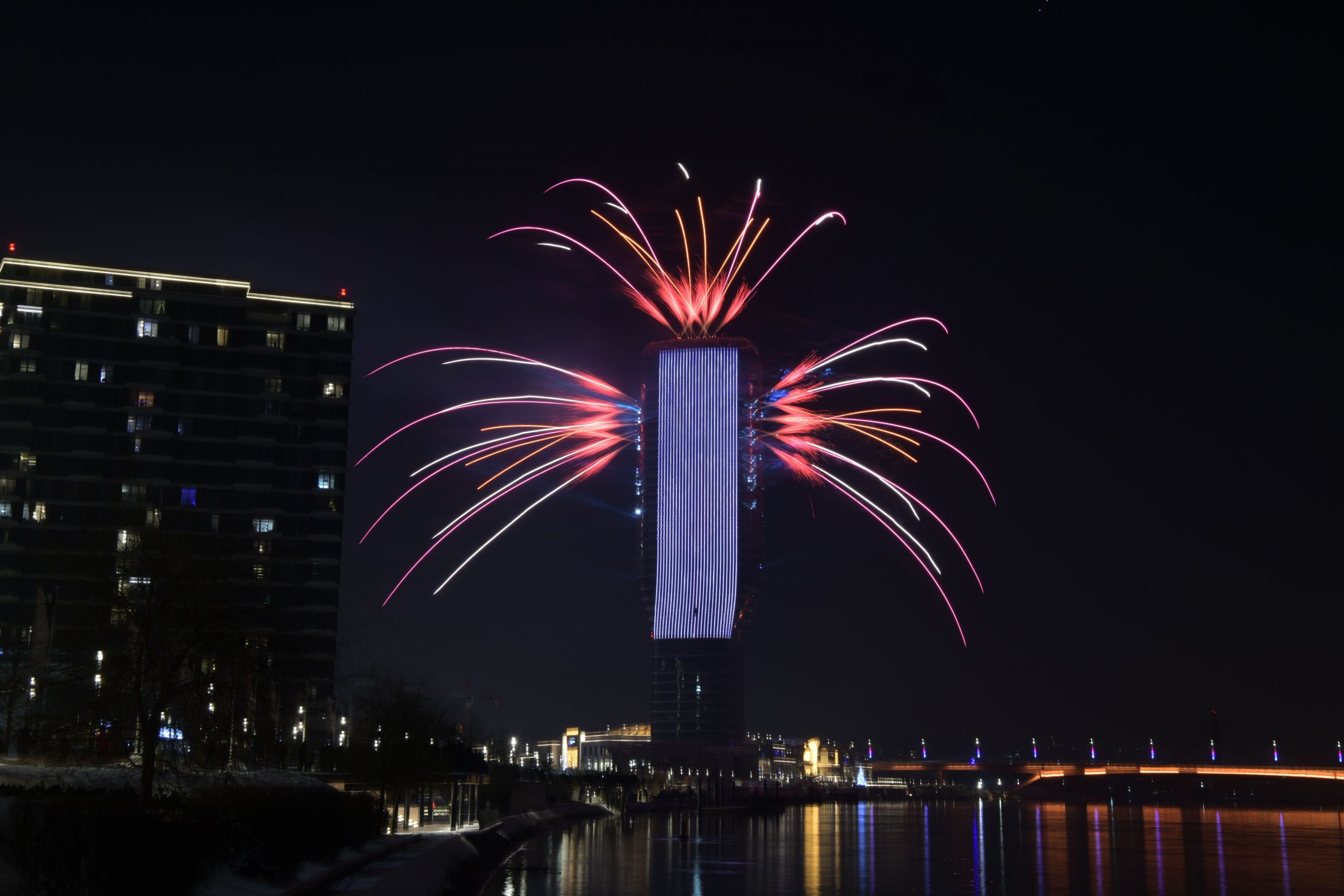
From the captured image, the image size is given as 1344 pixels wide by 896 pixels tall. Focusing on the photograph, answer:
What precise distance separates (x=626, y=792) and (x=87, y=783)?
438 ft

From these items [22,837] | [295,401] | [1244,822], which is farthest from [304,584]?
[1244,822]

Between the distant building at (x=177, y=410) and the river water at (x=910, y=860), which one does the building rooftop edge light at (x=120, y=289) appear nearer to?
the distant building at (x=177, y=410)

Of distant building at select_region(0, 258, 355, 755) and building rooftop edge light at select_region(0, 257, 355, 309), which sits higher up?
building rooftop edge light at select_region(0, 257, 355, 309)

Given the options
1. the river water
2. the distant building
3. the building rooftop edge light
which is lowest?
the river water

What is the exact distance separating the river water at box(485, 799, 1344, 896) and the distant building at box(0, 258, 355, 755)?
44639mm

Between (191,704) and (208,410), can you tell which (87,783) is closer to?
(191,704)

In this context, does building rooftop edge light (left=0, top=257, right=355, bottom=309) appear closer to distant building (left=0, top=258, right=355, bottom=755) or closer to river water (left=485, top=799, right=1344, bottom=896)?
distant building (left=0, top=258, right=355, bottom=755)

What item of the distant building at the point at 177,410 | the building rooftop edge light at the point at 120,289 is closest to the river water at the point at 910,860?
the distant building at the point at 177,410

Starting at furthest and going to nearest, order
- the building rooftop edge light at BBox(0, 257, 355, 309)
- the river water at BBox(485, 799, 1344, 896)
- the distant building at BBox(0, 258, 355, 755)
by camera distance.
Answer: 1. the building rooftop edge light at BBox(0, 257, 355, 309)
2. the distant building at BBox(0, 258, 355, 755)
3. the river water at BBox(485, 799, 1344, 896)

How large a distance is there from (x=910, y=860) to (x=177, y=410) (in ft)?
309

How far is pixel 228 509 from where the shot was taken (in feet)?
433

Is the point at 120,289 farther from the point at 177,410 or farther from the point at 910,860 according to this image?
the point at 910,860

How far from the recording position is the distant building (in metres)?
128

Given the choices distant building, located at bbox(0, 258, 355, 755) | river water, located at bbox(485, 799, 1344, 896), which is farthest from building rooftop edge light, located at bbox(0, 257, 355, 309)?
river water, located at bbox(485, 799, 1344, 896)
